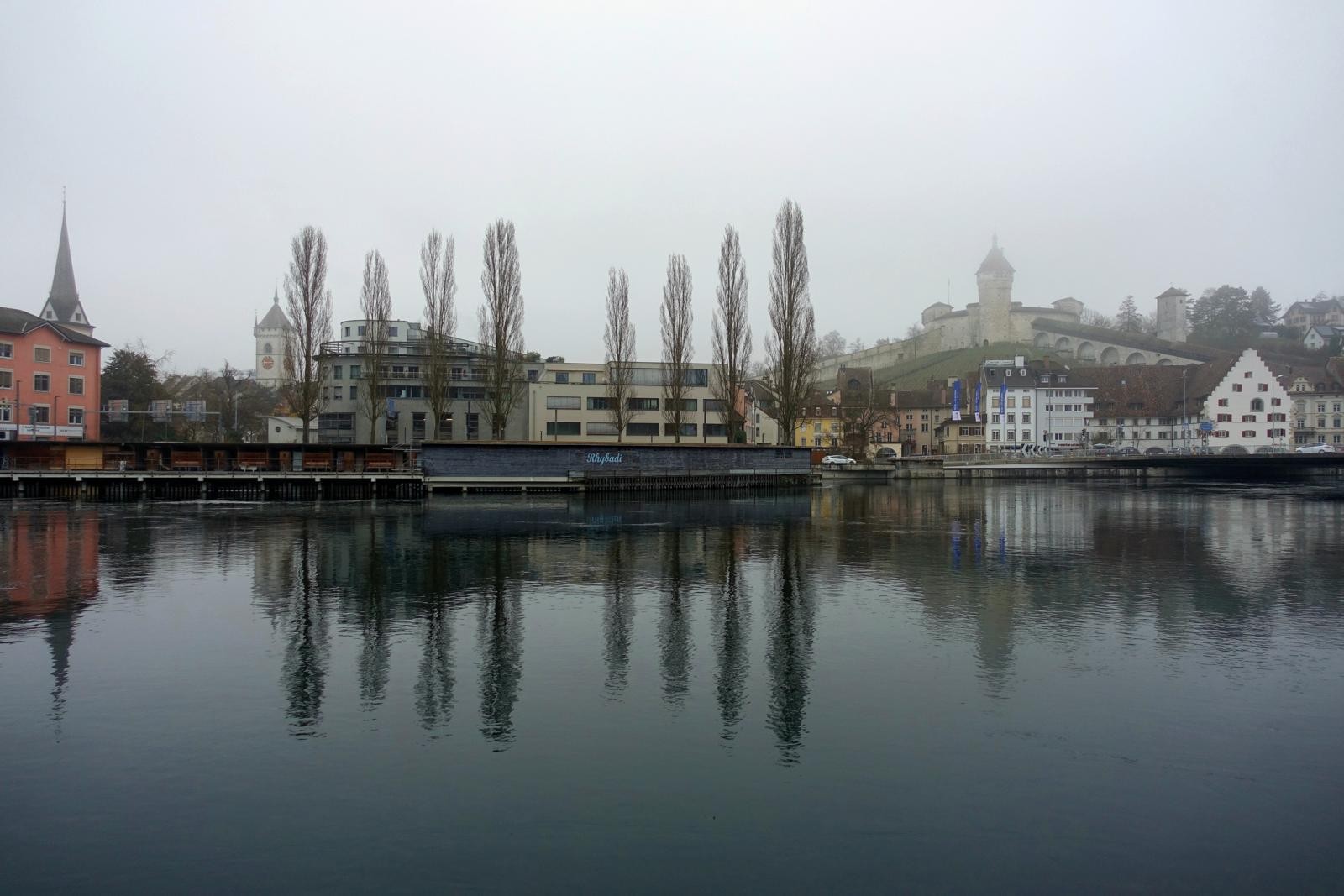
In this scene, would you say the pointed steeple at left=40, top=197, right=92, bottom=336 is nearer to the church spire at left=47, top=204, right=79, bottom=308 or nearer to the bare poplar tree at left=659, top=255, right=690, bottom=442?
the church spire at left=47, top=204, right=79, bottom=308

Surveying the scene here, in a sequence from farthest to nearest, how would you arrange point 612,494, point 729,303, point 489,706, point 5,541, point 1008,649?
point 729,303
point 612,494
point 5,541
point 1008,649
point 489,706

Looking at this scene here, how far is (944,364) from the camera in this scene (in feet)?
576

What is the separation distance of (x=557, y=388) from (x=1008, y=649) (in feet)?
216

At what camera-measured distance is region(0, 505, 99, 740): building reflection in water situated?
15.2 metres

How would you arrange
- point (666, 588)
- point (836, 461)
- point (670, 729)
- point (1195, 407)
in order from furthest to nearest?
point (1195, 407) → point (836, 461) → point (666, 588) → point (670, 729)

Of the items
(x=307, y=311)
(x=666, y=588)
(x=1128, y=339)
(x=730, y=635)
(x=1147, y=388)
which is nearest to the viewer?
(x=730, y=635)

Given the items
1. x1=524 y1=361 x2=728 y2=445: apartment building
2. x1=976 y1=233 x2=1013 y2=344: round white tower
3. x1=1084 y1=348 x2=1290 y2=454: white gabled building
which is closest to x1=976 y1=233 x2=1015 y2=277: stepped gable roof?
x1=976 y1=233 x2=1013 y2=344: round white tower

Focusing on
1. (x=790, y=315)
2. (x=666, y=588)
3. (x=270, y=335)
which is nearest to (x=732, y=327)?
(x=790, y=315)

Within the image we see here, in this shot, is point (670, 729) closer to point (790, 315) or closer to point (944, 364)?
point (790, 315)

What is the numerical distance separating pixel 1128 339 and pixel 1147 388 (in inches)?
2165

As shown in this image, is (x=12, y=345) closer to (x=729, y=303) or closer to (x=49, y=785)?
(x=729, y=303)

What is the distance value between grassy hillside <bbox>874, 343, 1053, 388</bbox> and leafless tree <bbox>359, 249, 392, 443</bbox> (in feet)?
355

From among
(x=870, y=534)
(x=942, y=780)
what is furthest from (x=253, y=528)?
(x=942, y=780)

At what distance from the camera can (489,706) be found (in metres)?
12.2
